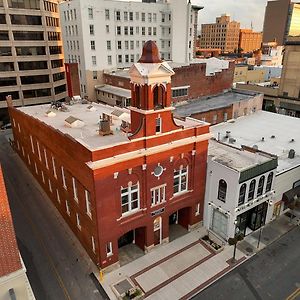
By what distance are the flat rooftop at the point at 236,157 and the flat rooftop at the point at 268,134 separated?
3961mm

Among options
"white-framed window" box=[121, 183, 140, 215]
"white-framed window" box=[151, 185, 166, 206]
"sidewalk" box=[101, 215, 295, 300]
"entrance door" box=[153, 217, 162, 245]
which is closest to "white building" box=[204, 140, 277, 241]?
"sidewalk" box=[101, 215, 295, 300]

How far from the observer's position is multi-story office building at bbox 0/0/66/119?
70750 mm

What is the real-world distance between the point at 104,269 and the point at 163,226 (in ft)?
23.2

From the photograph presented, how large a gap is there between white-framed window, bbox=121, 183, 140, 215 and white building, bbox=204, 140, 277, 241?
8.61m

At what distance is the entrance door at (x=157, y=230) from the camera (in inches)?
1135

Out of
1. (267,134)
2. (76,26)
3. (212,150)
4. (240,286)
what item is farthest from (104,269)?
(76,26)

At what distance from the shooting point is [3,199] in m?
16.8

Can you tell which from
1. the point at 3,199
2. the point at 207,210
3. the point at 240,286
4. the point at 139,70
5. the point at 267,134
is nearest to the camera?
the point at 3,199

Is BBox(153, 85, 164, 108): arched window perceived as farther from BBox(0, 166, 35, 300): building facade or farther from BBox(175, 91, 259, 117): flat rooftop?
BBox(175, 91, 259, 117): flat rooftop

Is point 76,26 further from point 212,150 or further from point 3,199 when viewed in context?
point 3,199

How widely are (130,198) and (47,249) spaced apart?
37.1 ft

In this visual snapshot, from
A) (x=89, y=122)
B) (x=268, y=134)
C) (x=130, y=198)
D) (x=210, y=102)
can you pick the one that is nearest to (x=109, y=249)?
(x=130, y=198)

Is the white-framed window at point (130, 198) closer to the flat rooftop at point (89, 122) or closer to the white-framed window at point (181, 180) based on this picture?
the flat rooftop at point (89, 122)

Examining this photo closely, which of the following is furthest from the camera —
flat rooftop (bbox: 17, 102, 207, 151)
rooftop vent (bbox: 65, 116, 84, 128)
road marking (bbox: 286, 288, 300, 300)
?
rooftop vent (bbox: 65, 116, 84, 128)
